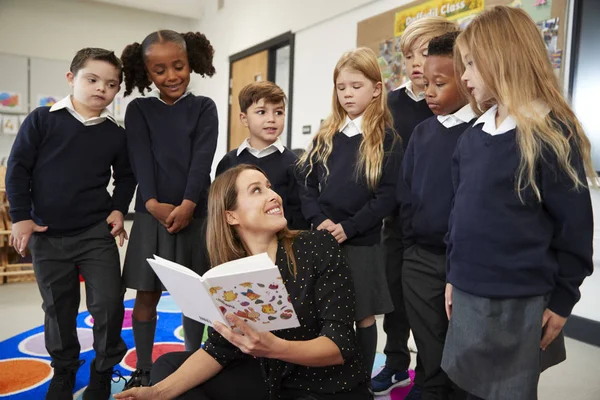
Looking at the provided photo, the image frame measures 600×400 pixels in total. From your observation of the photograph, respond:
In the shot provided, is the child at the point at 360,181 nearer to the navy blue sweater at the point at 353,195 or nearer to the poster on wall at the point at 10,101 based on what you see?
the navy blue sweater at the point at 353,195

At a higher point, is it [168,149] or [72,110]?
[72,110]

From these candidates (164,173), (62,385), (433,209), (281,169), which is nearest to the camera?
(433,209)

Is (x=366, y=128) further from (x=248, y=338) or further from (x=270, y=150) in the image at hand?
(x=248, y=338)

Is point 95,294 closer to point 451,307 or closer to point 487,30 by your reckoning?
point 451,307

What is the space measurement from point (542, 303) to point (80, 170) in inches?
55.8

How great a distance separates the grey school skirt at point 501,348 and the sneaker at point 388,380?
76 centimetres

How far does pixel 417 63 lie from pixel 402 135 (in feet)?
0.83

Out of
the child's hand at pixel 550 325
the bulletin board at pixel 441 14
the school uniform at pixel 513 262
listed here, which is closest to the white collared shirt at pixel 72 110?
Result: the school uniform at pixel 513 262

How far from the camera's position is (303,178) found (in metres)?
1.74

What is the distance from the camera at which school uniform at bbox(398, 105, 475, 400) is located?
1.37m

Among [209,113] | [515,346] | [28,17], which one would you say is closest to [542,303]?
[515,346]

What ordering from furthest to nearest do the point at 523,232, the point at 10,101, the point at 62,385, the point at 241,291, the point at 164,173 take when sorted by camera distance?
1. the point at 10,101
2. the point at 164,173
3. the point at 62,385
4. the point at 523,232
5. the point at 241,291

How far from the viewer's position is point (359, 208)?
5.34 feet

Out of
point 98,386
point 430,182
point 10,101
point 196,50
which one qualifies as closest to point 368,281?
point 430,182
